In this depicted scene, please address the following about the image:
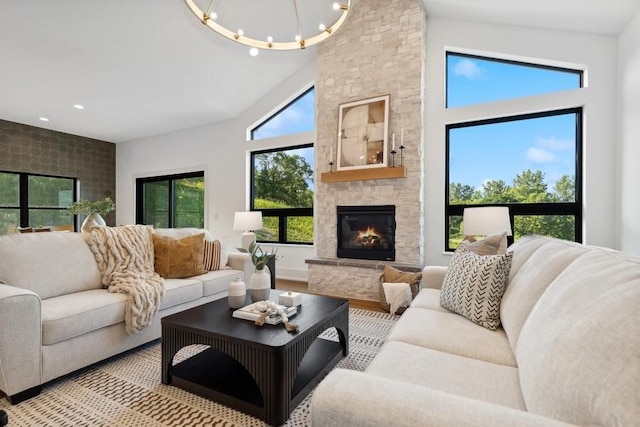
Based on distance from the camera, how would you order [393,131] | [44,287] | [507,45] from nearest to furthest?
[44,287] → [507,45] → [393,131]

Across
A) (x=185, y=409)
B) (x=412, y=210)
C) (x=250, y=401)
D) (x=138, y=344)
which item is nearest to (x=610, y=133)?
(x=412, y=210)

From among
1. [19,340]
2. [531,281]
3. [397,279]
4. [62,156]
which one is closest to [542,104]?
[397,279]

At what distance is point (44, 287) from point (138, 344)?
2.42ft

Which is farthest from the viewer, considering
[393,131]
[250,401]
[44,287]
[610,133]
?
[393,131]

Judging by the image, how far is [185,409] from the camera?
1.64 m

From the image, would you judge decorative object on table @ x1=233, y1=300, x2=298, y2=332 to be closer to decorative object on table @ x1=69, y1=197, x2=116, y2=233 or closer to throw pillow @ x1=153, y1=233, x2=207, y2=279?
throw pillow @ x1=153, y1=233, x2=207, y2=279

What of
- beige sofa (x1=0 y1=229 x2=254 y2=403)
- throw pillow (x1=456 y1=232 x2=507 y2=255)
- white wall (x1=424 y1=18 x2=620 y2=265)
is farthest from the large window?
beige sofa (x1=0 y1=229 x2=254 y2=403)

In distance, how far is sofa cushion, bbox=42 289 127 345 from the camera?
1.78 meters

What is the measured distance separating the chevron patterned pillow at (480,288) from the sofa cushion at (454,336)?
0.05 meters

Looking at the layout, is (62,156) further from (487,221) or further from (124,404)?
(487,221)

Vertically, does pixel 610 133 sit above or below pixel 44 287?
above

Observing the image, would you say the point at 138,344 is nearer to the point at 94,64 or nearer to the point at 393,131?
the point at 393,131

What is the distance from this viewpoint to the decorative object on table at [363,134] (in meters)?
3.96

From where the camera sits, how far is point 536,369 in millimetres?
876
